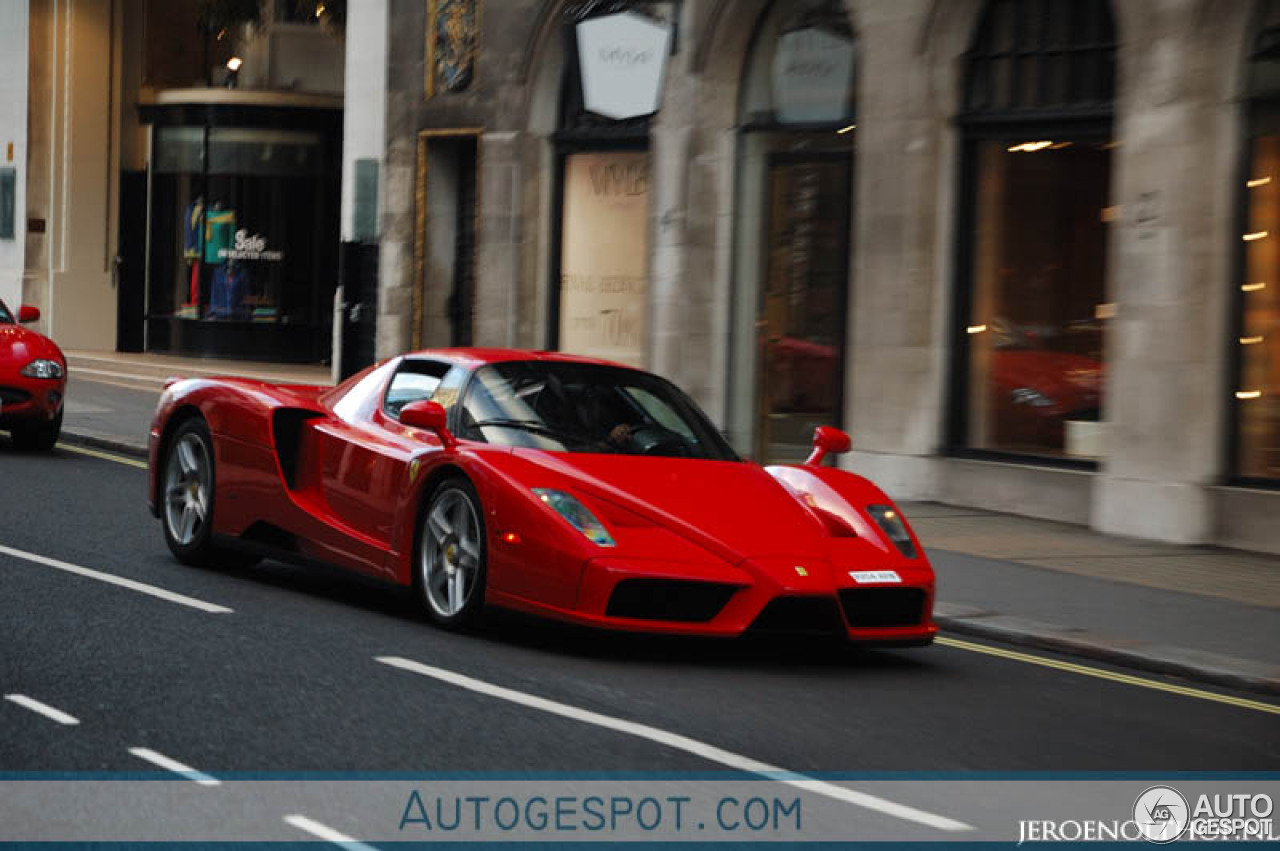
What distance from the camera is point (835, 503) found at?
9.10 metres

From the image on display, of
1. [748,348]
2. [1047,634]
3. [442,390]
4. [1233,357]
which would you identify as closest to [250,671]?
[442,390]

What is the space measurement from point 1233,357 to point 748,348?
546 centimetres

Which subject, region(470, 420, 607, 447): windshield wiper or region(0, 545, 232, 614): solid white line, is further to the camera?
region(0, 545, 232, 614): solid white line

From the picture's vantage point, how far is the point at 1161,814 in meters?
6.11

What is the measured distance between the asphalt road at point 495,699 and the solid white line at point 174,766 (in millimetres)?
39

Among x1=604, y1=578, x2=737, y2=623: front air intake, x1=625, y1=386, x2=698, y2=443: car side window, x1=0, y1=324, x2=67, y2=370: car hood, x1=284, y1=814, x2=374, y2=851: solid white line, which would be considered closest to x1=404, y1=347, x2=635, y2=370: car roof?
x1=625, y1=386, x2=698, y2=443: car side window

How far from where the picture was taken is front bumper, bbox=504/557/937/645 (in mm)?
8234

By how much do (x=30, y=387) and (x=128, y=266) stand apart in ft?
53.1

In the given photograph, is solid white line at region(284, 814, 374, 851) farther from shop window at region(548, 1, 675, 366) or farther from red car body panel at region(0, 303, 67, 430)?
shop window at region(548, 1, 675, 366)

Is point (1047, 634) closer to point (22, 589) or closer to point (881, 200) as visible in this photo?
point (22, 589)

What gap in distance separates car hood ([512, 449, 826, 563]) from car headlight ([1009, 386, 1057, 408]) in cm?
696

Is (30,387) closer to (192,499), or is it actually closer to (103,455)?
(103,455)

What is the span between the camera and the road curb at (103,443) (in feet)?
59.8

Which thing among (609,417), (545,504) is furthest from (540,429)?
(545,504)
